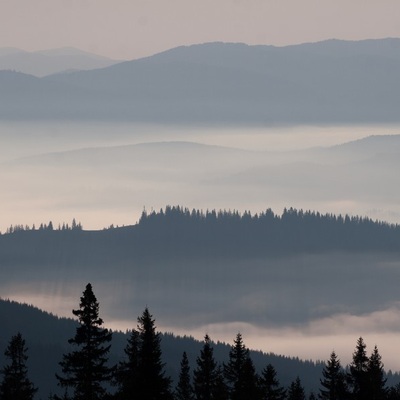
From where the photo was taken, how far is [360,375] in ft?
270

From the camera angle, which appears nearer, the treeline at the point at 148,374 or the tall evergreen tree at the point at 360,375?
the treeline at the point at 148,374

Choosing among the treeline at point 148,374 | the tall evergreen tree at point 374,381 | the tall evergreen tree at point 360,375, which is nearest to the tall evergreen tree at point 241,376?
the treeline at point 148,374

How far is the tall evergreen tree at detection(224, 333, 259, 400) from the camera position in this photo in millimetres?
80812

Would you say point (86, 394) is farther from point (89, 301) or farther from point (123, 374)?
point (123, 374)

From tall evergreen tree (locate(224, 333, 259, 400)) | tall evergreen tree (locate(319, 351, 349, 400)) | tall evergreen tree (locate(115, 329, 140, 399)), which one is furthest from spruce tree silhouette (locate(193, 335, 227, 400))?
tall evergreen tree (locate(319, 351, 349, 400))

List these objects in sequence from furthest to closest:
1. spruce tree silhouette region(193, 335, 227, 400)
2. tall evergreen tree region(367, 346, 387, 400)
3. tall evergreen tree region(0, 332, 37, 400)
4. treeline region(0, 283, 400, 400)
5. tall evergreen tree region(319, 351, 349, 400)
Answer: tall evergreen tree region(319, 351, 349, 400) < spruce tree silhouette region(193, 335, 227, 400) < tall evergreen tree region(367, 346, 387, 400) < tall evergreen tree region(0, 332, 37, 400) < treeline region(0, 283, 400, 400)

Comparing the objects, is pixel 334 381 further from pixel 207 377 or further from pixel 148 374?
pixel 148 374

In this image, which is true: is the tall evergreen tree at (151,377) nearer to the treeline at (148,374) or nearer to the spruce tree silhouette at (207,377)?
the treeline at (148,374)

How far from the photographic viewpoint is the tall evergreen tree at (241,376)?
265ft

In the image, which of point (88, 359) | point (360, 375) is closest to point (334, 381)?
point (360, 375)

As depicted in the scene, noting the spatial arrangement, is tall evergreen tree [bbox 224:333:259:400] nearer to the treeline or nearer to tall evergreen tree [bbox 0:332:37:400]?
the treeline

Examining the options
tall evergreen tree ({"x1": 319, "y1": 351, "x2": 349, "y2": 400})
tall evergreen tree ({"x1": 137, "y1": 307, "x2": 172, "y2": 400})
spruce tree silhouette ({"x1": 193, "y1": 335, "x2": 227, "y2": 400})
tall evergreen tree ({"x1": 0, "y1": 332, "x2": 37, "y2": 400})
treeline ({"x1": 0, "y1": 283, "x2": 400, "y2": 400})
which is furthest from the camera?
tall evergreen tree ({"x1": 319, "y1": 351, "x2": 349, "y2": 400})

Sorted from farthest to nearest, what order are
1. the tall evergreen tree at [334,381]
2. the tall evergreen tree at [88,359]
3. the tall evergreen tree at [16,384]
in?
the tall evergreen tree at [334,381] < the tall evergreen tree at [16,384] < the tall evergreen tree at [88,359]

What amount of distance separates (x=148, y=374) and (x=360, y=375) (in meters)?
14.6
